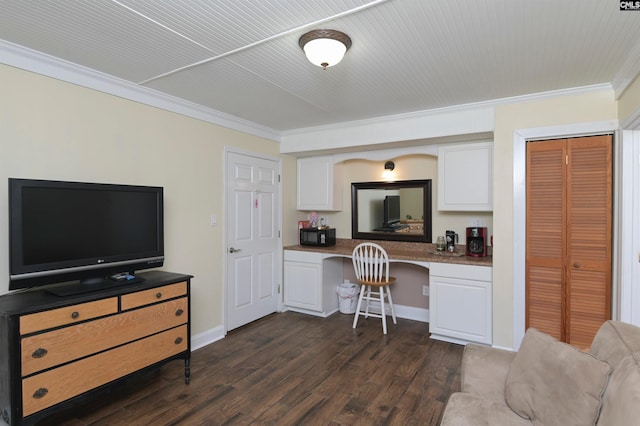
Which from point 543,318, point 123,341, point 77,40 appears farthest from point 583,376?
point 77,40

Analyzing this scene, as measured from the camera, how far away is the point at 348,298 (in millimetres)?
4469

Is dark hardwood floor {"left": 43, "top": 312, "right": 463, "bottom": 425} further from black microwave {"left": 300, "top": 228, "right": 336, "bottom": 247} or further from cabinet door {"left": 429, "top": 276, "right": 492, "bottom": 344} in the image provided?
black microwave {"left": 300, "top": 228, "right": 336, "bottom": 247}

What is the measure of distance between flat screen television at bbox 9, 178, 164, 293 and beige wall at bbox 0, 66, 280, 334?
262 millimetres

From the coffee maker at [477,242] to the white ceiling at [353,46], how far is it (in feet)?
4.49

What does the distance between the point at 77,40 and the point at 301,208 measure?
10.3 feet

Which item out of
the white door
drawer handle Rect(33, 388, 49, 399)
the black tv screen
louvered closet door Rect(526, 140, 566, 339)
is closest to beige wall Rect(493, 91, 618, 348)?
louvered closet door Rect(526, 140, 566, 339)

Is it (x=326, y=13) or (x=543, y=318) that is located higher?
(x=326, y=13)

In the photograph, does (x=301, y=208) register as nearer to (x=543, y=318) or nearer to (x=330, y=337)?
(x=330, y=337)

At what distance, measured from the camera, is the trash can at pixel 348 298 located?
4473mm

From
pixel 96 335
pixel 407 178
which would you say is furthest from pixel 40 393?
pixel 407 178

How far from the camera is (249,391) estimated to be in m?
2.61

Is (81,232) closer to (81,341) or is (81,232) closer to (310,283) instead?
(81,341)

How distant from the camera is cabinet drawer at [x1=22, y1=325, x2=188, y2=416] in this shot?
74.0 inches

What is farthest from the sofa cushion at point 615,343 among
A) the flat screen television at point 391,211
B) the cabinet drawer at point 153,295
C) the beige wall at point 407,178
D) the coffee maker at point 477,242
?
the flat screen television at point 391,211
